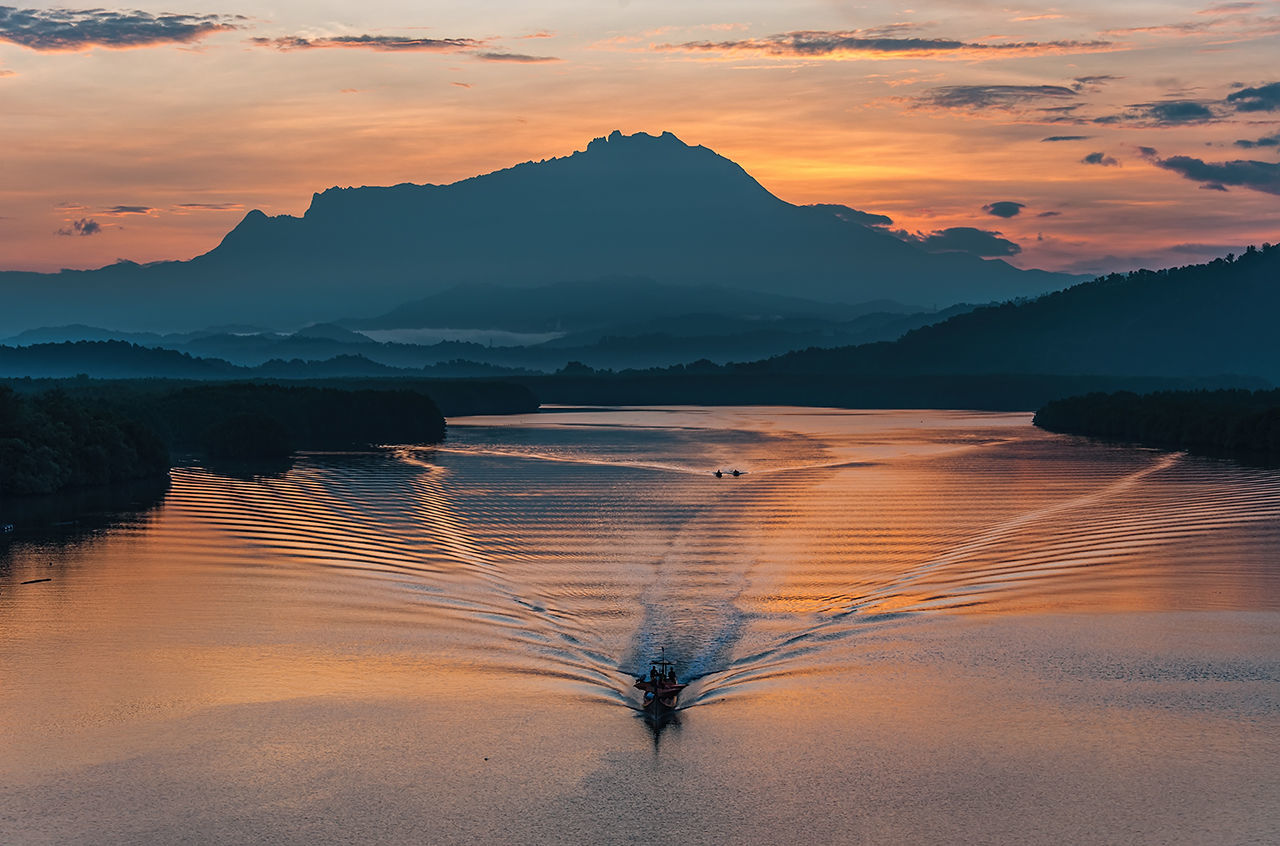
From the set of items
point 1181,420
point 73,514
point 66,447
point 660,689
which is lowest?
point 73,514

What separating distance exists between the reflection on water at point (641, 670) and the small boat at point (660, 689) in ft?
1.82

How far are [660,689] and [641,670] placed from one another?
3510 millimetres

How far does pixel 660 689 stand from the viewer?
3541cm

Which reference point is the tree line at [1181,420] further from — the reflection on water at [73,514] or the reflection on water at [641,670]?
the reflection on water at [73,514]

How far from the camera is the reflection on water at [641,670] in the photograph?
29.8 meters

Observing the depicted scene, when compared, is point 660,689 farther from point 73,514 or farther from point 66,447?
point 66,447

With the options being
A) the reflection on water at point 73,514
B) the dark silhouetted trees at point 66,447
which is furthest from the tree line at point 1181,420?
the dark silhouetted trees at point 66,447

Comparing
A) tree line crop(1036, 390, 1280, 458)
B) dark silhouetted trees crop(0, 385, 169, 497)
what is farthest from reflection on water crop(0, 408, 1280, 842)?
tree line crop(1036, 390, 1280, 458)

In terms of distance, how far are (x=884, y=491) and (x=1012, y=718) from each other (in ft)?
166

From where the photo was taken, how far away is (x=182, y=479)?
92688 mm

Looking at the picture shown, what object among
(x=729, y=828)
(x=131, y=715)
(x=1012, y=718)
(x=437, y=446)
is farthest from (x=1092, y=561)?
(x=437, y=446)

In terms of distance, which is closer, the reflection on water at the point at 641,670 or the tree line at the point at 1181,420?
the reflection on water at the point at 641,670

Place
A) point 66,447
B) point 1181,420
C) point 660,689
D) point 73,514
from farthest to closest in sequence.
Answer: point 1181,420 < point 66,447 < point 73,514 < point 660,689

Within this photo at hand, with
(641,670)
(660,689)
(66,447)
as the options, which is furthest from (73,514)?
(660,689)
